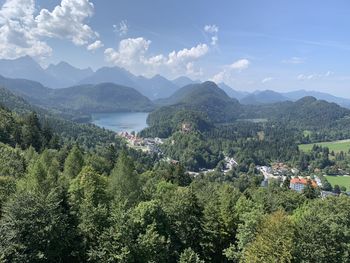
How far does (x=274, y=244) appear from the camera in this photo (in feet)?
83.5

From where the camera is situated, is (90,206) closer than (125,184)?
Yes

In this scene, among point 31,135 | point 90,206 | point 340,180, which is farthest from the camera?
point 340,180

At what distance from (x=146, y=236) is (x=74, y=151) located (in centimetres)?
3194

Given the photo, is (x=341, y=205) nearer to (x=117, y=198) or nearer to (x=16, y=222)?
(x=117, y=198)

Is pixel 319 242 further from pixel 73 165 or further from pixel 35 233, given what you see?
pixel 73 165

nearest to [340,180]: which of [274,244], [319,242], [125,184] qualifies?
[319,242]

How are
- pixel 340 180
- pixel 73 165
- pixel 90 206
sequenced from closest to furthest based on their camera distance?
pixel 90 206 → pixel 73 165 → pixel 340 180

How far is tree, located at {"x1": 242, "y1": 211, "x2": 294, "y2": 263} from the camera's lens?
25109 mm

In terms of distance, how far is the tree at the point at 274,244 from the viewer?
989 inches

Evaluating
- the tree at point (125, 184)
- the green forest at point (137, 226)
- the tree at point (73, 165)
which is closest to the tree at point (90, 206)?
the green forest at point (137, 226)

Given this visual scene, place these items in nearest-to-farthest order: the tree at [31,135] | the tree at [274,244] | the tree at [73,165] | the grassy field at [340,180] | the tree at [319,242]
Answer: the tree at [274,244]
the tree at [319,242]
the tree at [73,165]
the tree at [31,135]
the grassy field at [340,180]

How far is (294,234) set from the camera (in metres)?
27.6

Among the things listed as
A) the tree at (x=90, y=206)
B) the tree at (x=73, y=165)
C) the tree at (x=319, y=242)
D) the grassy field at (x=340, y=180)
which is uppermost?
the tree at (x=90, y=206)

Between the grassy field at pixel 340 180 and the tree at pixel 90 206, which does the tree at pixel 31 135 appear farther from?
the grassy field at pixel 340 180
